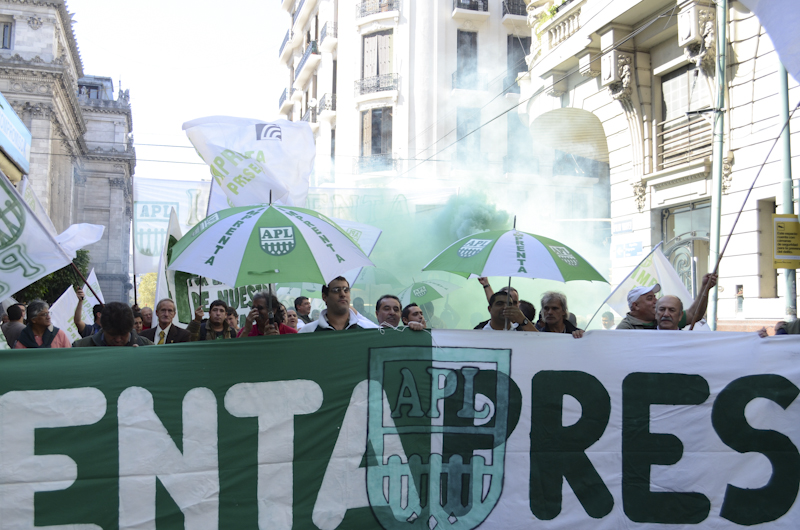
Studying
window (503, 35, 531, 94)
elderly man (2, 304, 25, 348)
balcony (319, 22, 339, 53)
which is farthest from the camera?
balcony (319, 22, 339, 53)

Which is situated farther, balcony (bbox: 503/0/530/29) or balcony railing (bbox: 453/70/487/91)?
balcony (bbox: 503/0/530/29)

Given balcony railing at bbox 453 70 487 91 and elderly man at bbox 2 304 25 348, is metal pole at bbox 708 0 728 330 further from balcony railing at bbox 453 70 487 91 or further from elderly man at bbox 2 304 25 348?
balcony railing at bbox 453 70 487 91

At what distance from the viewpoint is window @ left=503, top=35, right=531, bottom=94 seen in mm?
31547

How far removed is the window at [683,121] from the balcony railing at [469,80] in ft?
56.0

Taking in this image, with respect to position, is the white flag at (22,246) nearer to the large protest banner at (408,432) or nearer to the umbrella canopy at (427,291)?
the large protest banner at (408,432)

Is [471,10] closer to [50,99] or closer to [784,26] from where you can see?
[784,26]

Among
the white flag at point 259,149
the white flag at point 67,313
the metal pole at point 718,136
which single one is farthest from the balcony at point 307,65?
the white flag at point 259,149

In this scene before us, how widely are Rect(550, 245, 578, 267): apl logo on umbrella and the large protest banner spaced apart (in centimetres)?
51

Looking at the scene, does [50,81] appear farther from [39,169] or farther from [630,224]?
[630,224]

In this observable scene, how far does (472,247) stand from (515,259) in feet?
1.38

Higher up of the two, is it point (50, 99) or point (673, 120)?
point (50, 99)

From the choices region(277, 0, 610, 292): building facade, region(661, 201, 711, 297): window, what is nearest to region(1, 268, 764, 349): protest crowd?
region(661, 201, 711, 297): window

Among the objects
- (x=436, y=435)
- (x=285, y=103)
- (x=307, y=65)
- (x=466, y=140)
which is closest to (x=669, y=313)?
(x=436, y=435)

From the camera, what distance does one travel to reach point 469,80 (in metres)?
31.1
